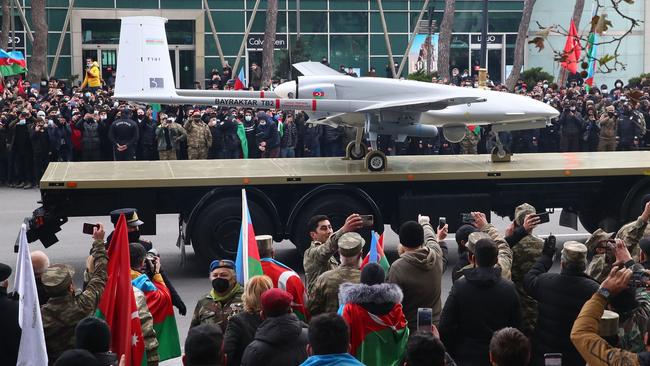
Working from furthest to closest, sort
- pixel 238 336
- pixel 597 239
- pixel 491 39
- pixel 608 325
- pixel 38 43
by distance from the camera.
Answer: pixel 491 39 → pixel 38 43 → pixel 597 239 → pixel 238 336 → pixel 608 325

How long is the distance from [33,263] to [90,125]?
55.6 ft

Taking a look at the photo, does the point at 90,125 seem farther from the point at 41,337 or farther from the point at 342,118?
the point at 41,337

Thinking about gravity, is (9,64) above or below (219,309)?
above

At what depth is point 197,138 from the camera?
81.0 feet

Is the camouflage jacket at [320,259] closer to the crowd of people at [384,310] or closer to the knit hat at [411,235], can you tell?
the crowd of people at [384,310]

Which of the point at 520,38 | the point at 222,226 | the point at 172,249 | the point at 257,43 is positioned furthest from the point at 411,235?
the point at 257,43

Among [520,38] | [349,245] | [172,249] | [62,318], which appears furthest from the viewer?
[520,38]

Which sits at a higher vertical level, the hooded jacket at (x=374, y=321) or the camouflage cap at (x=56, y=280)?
the camouflage cap at (x=56, y=280)

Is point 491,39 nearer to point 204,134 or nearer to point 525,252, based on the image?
point 204,134

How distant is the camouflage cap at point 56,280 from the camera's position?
307 inches

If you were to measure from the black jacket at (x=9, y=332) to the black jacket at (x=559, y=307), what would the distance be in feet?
11.8

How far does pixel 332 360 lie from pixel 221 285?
220 cm

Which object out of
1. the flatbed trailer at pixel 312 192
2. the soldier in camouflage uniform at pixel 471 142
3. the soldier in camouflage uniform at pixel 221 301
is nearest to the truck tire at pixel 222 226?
the flatbed trailer at pixel 312 192

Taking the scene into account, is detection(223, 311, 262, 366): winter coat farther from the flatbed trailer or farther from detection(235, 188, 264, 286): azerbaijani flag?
the flatbed trailer
